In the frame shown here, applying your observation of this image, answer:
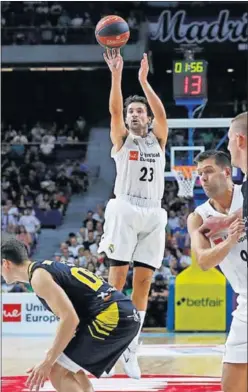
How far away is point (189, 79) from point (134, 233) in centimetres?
535

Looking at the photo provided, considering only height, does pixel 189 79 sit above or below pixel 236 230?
above

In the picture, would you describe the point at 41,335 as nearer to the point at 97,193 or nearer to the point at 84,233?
the point at 84,233

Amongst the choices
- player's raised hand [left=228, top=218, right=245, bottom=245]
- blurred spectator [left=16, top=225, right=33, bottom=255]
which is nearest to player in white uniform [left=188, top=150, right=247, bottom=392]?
player's raised hand [left=228, top=218, right=245, bottom=245]

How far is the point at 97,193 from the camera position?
18391 mm

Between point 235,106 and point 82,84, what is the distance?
428 centimetres

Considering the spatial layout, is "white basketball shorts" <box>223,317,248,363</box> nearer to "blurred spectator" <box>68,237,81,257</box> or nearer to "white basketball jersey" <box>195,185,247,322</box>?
"white basketball jersey" <box>195,185,247,322</box>

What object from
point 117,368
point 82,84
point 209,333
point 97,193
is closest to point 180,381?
point 117,368

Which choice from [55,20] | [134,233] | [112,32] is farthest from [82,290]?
[55,20]

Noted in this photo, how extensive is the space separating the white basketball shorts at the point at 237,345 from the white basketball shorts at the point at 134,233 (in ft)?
6.61

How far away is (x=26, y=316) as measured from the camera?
39.5 ft

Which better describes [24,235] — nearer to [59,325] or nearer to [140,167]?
[140,167]

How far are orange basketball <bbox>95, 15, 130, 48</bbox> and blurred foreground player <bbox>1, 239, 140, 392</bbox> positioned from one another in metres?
2.00

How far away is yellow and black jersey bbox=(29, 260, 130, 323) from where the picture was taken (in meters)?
4.60

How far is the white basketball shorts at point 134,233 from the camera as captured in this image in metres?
6.26
